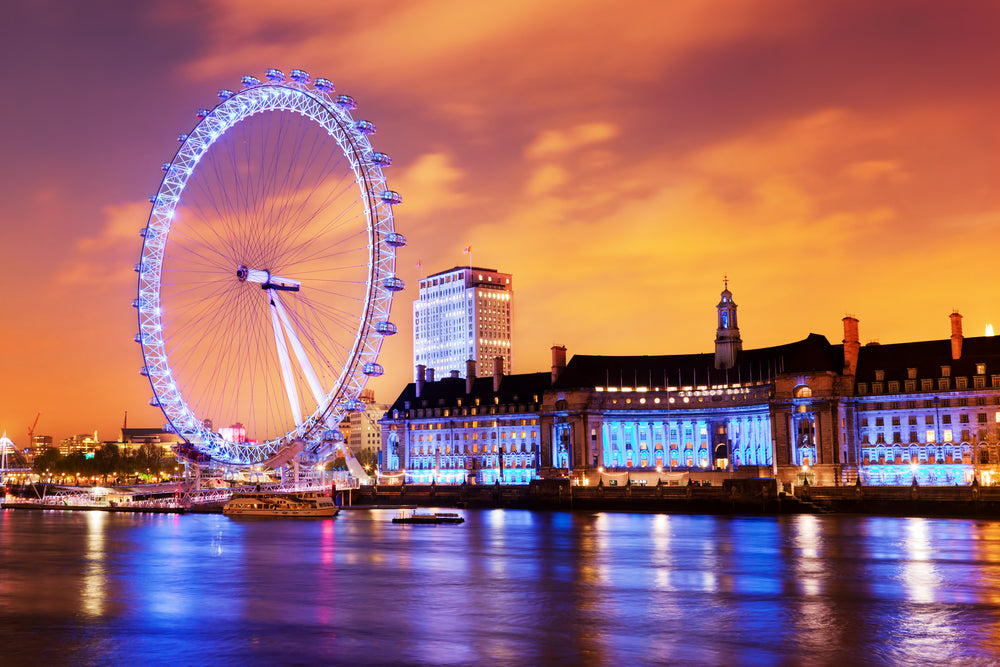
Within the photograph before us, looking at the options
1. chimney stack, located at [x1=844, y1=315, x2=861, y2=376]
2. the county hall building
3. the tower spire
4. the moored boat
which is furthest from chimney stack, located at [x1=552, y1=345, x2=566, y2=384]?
the moored boat

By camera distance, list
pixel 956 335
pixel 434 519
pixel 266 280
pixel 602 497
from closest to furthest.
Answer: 1. pixel 266 280
2. pixel 434 519
3. pixel 602 497
4. pixel 956 335

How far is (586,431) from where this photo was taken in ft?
561

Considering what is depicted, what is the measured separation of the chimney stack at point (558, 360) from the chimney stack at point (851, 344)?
50.2 meters

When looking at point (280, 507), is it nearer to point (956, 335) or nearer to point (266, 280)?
point (266, 280)

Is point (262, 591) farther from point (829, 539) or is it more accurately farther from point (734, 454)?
point (734, 454)

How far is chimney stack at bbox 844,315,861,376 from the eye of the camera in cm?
15100

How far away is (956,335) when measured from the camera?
142 meters

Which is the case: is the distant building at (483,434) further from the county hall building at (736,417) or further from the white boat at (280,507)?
the white boat at (280,507)

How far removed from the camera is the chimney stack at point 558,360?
182375 millimetres

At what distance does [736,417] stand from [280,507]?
7488 cm

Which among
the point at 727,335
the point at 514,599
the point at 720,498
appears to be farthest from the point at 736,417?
the point at 514,599

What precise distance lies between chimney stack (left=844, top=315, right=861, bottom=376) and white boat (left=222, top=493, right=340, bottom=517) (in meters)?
75.9

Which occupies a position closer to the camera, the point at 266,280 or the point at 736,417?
the point at 266,280

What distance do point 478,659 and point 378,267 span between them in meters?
62.9
